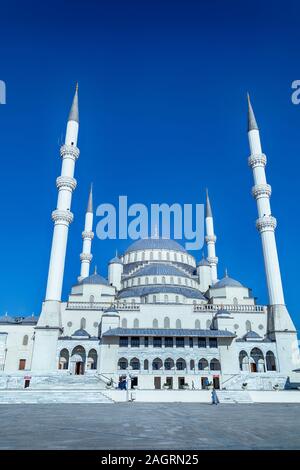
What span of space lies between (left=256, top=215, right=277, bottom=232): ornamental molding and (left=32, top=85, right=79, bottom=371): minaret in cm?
2097

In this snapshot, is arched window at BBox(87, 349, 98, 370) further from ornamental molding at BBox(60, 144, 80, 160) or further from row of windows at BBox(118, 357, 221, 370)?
ornamental molding at BBox(60, 144, 80, 160)

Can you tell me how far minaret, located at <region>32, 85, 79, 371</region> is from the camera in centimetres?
3516

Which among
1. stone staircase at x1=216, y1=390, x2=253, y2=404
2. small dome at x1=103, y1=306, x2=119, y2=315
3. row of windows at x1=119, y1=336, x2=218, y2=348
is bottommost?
stone staircase at x1=216, y1=390, x2=253, y2=404

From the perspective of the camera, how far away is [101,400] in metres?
22.0

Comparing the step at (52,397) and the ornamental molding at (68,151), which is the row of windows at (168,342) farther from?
the ornamental molding at (68,151)

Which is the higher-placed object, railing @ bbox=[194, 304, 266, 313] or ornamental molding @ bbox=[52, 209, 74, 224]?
ornamental molding @ bbox=[52, 209, 74, 224]

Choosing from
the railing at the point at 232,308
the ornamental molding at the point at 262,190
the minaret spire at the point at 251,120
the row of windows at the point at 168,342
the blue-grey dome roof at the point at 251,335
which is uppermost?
the minaret spire at the point at 251,120

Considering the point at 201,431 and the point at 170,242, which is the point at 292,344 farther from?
the point at 201,431

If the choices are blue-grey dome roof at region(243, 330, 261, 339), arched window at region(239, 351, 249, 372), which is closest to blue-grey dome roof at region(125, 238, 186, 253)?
blue-grey dome roof at region(243, 330, 261, 339)

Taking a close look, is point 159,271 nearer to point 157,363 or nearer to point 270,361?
point 157,363

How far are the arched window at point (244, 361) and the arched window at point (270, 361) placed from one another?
2081 millimetres

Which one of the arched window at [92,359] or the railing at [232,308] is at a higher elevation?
the railing at [232,308]

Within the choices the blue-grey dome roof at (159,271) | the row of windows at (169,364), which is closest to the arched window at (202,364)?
the row of windows at (169,364)

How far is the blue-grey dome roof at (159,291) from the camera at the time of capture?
44.2 metres
